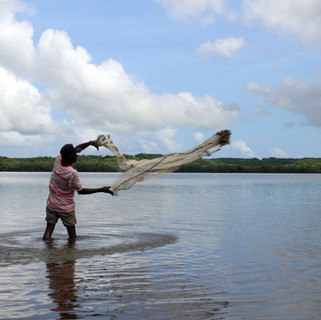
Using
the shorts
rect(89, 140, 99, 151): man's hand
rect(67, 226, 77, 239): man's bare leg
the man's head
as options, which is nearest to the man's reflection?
the shorts

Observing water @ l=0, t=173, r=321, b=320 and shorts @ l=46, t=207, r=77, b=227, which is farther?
shorts @ l=46, t=207, r=77, b=227

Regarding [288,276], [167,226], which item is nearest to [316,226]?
[167,226]

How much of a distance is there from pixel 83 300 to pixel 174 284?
5.55ft

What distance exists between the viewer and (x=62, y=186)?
10.9 meters

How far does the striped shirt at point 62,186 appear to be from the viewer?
34.8 ft

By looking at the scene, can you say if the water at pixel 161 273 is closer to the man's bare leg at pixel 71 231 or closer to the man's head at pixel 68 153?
the man's bare leg at pixel 71 231

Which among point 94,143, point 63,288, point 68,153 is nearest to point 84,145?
point 94,143

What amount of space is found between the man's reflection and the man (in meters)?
1.77

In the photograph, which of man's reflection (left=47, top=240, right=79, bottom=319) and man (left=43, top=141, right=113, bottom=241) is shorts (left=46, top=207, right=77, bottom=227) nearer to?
man (left=43, top=141, right=113, bottom=241)

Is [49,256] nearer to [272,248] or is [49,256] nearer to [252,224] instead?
[272,248]

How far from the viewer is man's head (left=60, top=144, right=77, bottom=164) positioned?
34.7ft

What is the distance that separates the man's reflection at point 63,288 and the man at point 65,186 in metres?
1.77

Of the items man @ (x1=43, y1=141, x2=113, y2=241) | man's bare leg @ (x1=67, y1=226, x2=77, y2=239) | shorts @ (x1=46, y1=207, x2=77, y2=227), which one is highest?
man @ (x1=43, y1=141, x2=113, y2=241)

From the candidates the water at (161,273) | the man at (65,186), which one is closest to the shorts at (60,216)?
the man at (65,186)
